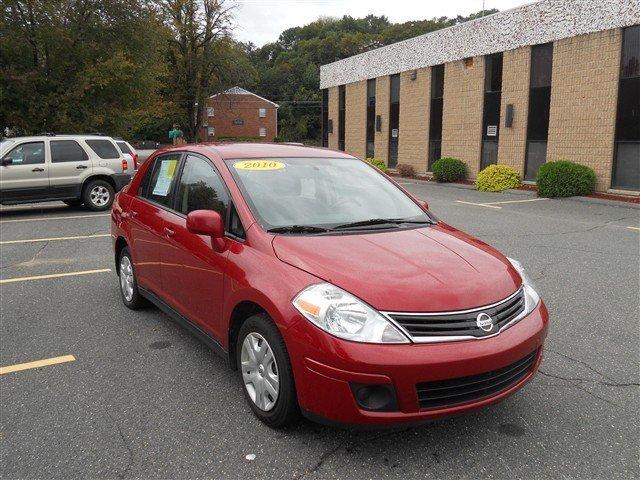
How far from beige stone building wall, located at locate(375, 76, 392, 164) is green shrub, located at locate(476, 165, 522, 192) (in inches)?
373

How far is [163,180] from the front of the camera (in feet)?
15.6

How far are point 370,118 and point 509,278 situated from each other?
91.0ft

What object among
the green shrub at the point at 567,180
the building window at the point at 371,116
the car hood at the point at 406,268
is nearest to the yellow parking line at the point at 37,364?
the car hood at the point at 406,268

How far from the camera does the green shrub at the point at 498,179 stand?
63.0ft

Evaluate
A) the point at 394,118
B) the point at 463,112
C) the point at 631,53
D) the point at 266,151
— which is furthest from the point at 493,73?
the point at 266,151

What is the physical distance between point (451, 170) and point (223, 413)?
20204 mm

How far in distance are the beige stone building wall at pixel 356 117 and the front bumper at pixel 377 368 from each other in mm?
27865

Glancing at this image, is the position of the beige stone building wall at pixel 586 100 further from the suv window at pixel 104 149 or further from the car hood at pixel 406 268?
the car hood at pixel 406 268

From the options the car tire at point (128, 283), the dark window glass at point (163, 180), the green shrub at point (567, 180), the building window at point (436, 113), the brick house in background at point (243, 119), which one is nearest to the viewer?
the dark window glass at point (163, 180)

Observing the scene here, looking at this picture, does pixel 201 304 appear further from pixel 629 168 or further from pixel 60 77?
pixel 60 77

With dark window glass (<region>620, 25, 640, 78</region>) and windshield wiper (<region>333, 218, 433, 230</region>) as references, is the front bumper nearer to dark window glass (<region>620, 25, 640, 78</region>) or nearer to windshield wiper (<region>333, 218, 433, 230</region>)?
windshield wiper (<region>333, 218, 433, 230</region>)

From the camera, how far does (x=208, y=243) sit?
3723mm

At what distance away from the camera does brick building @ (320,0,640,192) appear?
53.6 ft

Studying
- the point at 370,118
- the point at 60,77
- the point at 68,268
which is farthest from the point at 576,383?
the point at 370,118
